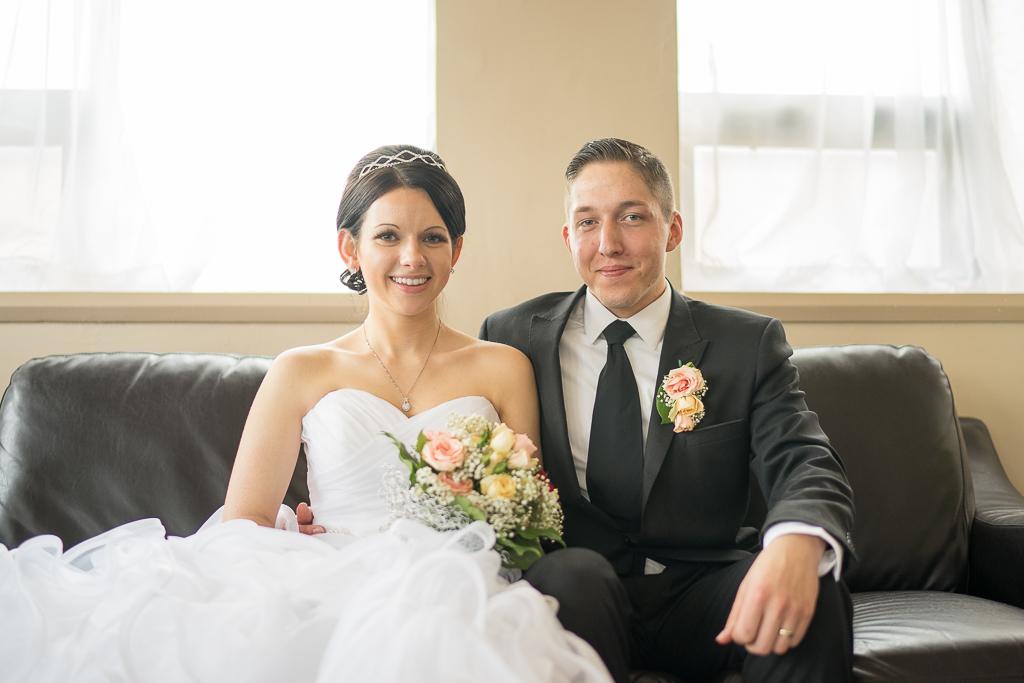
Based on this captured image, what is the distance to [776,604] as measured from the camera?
1611 millimetres

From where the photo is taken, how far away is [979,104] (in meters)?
3.49

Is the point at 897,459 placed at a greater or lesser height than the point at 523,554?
greater

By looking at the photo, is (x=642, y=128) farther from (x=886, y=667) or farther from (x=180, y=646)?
(x=180, y=646)

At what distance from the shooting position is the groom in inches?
79.7

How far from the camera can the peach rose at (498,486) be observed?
171 centimetres

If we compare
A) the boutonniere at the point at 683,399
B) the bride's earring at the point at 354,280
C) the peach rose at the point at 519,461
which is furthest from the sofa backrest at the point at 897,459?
the bride's earring at the point at 354,280

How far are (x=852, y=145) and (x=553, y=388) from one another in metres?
1.99

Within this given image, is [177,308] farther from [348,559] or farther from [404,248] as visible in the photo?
[348,559]

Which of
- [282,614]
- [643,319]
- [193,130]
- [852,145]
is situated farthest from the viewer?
[852,145]

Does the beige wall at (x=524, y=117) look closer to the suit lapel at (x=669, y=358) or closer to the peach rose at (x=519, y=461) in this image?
the suit lapel at (x=669, y=358)

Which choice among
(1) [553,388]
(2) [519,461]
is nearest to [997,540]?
(1) [553,388]

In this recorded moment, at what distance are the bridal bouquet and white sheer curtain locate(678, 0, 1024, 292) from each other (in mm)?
1877

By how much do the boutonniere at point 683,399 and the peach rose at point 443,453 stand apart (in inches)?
25.5

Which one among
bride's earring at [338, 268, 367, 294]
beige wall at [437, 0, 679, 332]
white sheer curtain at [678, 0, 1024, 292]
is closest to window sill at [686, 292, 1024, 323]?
white sheer curtain at [678, 0, 1024, 292]
